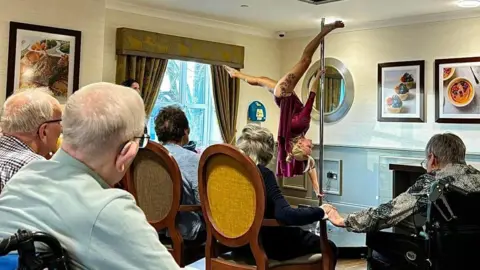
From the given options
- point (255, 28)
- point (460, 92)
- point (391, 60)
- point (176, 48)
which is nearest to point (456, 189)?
point (460, 92)

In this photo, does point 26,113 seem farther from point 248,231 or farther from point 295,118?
point 295,118

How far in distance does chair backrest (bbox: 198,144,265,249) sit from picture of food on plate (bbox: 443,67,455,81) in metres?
3.93

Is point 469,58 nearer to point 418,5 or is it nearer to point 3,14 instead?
point 418,5

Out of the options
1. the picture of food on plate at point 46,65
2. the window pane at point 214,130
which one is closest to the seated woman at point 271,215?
the picture of food on plate at point 46,65

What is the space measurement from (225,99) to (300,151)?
260cm

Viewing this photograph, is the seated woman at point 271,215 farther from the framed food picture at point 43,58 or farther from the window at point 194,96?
the window at point 194,96

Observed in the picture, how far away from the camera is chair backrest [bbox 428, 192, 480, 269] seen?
2447 millimetres

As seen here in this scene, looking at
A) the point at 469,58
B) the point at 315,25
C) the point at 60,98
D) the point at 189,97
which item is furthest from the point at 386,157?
the point at 60,98

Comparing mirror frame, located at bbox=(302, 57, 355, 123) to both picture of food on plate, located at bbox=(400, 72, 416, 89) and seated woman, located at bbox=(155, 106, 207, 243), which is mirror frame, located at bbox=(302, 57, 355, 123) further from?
seated woman, located at bbox=(155, 106, 207, 243)

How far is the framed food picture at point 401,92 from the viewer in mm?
5832

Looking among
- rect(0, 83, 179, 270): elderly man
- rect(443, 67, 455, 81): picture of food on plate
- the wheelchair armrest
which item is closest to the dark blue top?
the wheelchair armrest

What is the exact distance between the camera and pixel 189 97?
6504mm

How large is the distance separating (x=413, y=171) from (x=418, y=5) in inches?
68.4

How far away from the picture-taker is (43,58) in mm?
4734
